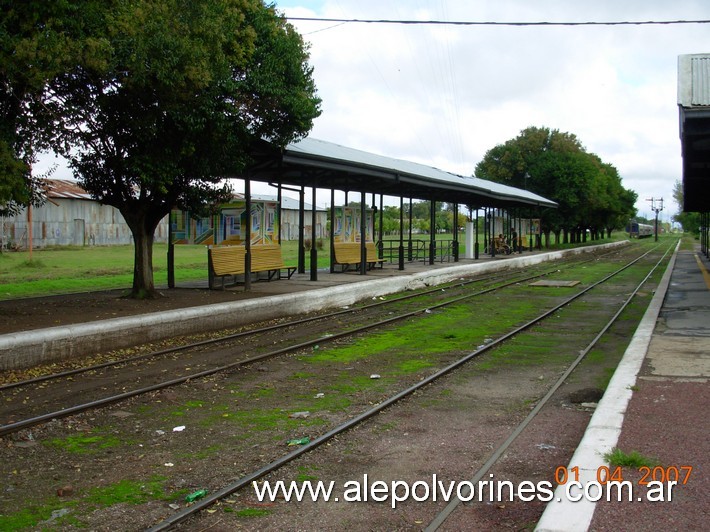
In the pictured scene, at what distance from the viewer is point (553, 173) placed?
62.3m

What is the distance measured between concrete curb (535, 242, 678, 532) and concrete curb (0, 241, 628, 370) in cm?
719

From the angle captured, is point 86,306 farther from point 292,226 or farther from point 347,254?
point 292,226

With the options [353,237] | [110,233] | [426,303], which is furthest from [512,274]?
[110,233]

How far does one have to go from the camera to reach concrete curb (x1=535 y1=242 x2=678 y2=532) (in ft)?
13.0

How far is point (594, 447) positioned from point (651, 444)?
54cm

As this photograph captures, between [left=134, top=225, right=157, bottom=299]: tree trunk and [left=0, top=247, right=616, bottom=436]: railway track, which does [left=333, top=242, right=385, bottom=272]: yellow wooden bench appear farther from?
[left=134, top=225, right=157, bottom=299]: tree trunk

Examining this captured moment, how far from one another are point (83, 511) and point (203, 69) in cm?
886

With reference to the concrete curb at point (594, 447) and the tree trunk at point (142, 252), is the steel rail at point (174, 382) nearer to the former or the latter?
the concrete curb at point (594, 447)

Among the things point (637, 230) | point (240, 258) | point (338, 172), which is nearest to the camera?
point (240, 258)

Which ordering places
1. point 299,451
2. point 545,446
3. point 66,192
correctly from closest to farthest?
point 299,451 < point 545,446 < point 66,192

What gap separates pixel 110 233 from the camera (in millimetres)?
48875

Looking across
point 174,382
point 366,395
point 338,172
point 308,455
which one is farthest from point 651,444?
point 338,172

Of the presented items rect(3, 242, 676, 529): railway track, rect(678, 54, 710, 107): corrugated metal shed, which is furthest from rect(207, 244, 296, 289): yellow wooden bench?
rect(678, 54, 710, 107): corrugated metal shed

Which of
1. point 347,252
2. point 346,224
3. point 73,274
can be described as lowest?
point 73,274
